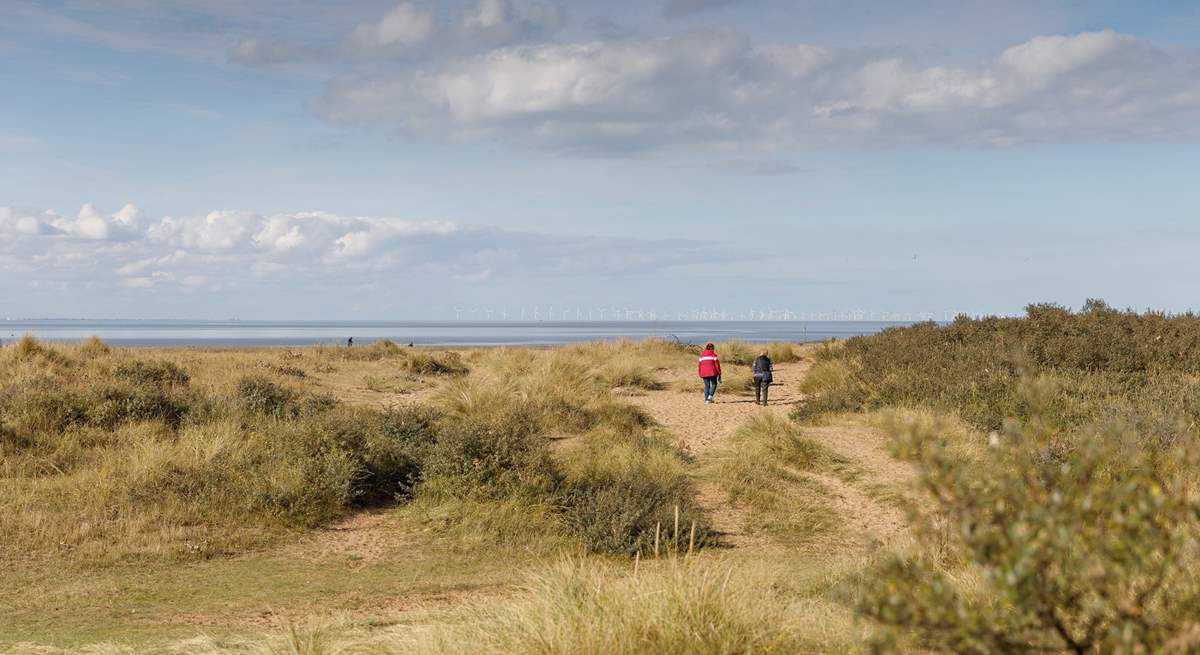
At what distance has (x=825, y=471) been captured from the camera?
48.5ft

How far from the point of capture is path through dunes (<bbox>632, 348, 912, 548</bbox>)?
39.6 ft

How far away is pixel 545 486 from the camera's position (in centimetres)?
1248

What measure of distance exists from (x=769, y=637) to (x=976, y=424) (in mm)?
11997

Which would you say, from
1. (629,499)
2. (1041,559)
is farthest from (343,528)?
(1041,559)

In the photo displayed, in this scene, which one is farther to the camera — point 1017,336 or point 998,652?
point 1017,336

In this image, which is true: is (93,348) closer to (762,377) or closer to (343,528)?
(762,377)

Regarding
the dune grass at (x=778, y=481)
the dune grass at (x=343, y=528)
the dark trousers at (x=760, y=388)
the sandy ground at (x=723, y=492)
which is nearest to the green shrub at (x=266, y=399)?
the dune grass at (x=343, y=528)

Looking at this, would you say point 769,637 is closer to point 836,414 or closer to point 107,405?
point 107,405

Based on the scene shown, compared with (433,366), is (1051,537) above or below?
above

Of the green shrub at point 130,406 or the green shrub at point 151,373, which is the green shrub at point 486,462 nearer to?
the green shrub at point 130,406

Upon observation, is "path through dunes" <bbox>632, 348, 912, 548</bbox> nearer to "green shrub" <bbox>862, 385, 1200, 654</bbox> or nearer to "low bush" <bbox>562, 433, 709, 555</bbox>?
"low bush" <bbox>562, 433, 709, 555</bbox>

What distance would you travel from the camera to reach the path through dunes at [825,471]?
39.6 ft

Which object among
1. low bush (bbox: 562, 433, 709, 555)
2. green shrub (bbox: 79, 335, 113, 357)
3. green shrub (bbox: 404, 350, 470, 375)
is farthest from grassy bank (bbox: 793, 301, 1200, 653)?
green shrub (bbox: 79, 335, 113, 357)

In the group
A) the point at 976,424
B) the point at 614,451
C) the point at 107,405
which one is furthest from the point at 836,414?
the point at 107,405
